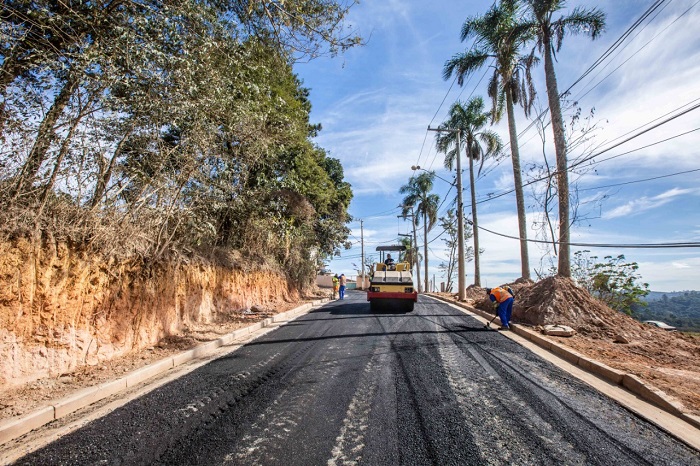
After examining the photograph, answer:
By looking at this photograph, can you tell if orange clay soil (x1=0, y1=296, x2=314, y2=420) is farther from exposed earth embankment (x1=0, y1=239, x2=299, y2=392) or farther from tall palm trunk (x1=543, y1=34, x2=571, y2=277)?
tall palm trunk (x1=543, y1=34, x2=571, y2=277)

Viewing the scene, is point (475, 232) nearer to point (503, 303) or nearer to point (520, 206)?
point (520, 206)

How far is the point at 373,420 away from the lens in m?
3.83

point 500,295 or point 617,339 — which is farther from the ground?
point 500,295

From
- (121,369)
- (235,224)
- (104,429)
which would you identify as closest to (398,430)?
(104,429)

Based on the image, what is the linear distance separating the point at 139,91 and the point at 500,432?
737 centimetres

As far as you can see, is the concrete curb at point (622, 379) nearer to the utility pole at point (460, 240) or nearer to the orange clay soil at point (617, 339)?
the orange clay soil at point (617, 339)

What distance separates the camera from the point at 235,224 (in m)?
14.4

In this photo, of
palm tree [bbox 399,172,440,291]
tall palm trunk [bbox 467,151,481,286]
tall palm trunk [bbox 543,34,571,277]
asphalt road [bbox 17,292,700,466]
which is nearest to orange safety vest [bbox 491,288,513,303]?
tall palm trunk [bbox 543,34,571,277]

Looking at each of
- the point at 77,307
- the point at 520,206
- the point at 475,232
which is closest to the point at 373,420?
the point at 77,307

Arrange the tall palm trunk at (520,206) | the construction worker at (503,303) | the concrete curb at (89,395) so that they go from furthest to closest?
1. the tall palm trunk at (520,206)
2. the construction worker at (503,303)
3. the concrete curb at (89,395)

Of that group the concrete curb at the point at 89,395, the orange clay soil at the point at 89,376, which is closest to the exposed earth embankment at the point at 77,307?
the orange clay soil at the point at 89,376

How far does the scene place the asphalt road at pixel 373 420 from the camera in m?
3.18

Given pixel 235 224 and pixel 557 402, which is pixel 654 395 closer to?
pixel 557 402

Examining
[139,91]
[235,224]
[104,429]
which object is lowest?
[104,429]
